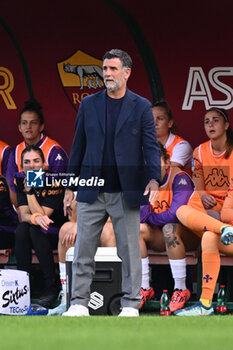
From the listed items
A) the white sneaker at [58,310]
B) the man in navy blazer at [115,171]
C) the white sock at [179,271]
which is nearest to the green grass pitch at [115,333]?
the man in navy blazer at [115,171]

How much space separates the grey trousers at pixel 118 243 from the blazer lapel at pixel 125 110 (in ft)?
1.48

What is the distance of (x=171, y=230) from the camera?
6953 mm

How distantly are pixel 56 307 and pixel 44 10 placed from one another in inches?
122

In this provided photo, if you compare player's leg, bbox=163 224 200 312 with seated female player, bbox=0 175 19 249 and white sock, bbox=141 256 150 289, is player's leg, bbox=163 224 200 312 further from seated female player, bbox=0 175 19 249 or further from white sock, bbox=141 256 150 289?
seated female player, bbox=0 175 19 249

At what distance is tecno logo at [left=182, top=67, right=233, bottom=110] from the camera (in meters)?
8.18

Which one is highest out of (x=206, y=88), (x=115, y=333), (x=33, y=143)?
(x=206, y=88)

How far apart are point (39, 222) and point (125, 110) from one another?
6.72 feet

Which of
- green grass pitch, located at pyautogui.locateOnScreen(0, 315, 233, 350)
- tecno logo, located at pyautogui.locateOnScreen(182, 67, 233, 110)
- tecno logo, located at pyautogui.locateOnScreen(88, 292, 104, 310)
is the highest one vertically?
tecno logo, located at pyautogui.locateOnScreen(182, 67, 233, 110)

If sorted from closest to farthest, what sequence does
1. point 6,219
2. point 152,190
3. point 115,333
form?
point 115,333 → point 152,190 → point 6,219

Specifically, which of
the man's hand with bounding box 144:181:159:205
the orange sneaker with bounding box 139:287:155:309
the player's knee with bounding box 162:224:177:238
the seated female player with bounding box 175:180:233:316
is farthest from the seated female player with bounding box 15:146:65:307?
the man's hand with bounding box 144:181:159:205

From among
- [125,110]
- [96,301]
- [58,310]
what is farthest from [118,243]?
Answer: [58,310]

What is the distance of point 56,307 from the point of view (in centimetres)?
695

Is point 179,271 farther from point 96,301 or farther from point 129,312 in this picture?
point 129,312

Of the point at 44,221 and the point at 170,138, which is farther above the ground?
the point at 170,138
